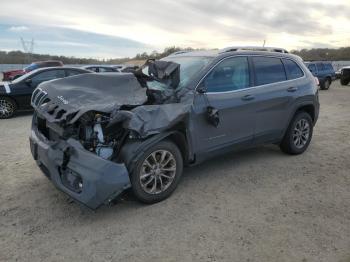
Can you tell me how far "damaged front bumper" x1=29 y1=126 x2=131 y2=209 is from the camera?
3928 millimetres

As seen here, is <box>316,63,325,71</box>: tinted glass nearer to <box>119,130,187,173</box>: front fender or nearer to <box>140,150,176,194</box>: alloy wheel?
<box>140,150,176,194</box>: alloy wheel

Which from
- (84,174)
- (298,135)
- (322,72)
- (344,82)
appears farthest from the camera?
(344,82)

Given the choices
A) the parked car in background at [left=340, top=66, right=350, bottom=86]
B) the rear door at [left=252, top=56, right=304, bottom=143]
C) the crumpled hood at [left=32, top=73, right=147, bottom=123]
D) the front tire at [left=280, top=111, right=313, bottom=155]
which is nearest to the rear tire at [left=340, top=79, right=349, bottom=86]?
the parked car in background at [left=340, top=66, right=350, bottom=86]

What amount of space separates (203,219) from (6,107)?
339 inches

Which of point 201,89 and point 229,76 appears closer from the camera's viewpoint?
point 201,89

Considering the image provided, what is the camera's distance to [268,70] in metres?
6.01

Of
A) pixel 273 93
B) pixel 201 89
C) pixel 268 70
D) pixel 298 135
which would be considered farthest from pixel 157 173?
pixel 298 135

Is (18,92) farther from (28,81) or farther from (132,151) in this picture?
(132,151)

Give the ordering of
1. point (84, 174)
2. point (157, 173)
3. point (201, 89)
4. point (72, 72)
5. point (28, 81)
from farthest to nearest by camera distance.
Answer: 1. point (72, 72)
2. point (28, 81)
3. point (201, 89)
4. point (157, 173)
5. point (84, 174)

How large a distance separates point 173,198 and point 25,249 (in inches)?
71.3

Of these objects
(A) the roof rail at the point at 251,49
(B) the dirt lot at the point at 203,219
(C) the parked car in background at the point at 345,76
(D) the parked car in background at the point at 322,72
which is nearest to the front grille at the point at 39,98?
(B) the dirt lot at the point at 203,219

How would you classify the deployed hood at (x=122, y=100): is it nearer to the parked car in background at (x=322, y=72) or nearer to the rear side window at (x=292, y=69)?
the rear side window at (x=292, y=69)

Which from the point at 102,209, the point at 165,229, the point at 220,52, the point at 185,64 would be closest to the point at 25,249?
the point at 102,209

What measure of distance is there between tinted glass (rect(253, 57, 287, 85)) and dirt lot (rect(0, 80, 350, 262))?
1.32m
